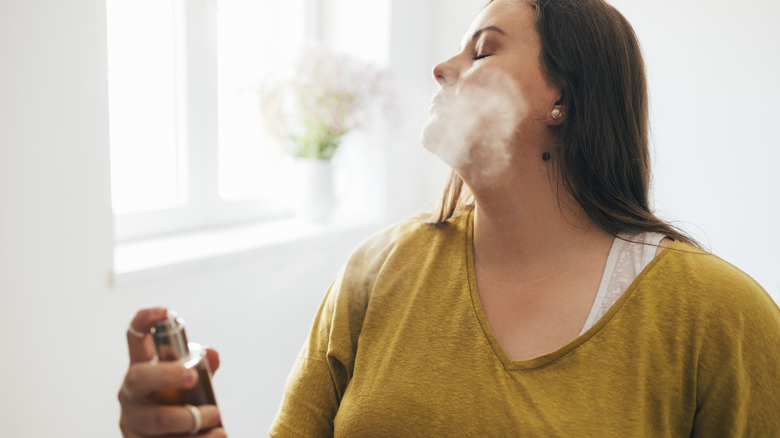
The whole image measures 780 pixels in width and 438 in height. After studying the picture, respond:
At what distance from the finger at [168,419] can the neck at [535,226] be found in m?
0.57

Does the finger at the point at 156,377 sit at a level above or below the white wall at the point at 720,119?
below

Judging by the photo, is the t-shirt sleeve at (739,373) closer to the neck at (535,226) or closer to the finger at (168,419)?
the neck at (535,226)

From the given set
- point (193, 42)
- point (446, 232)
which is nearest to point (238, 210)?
point (193, 42)

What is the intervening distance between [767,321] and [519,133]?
18.4 inches

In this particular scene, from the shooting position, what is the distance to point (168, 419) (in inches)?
25.7

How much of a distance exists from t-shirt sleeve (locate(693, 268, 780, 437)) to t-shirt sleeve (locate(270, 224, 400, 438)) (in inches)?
21.6

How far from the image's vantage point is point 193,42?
2.07 meters

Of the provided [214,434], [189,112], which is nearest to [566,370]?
[214,434]

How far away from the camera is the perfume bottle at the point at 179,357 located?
649 mm

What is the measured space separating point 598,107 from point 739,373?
47 centimetres

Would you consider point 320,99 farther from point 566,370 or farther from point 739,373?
point 739,373

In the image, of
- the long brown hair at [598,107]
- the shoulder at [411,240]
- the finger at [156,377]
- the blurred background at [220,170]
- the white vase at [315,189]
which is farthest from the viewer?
the white vase at [315,189]

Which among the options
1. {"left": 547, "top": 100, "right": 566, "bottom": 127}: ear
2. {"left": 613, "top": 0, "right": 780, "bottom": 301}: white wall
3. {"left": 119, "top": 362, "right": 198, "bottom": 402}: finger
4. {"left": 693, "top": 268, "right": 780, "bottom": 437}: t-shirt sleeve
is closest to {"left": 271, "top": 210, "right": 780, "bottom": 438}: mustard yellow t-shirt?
{"left": 693, "top": 268, "right": 780, "bottom": 437}: t-shirt sleeve

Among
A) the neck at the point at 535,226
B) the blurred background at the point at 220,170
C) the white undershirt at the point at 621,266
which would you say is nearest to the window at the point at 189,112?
the blurred background at the point at 220,170
